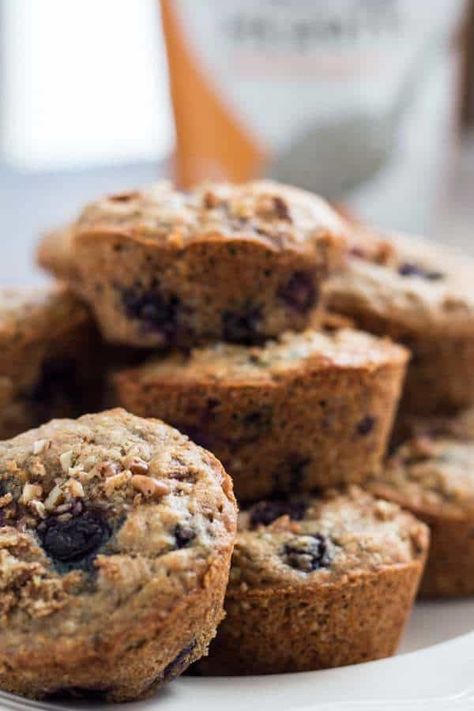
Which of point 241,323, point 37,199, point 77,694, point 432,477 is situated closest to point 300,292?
point 241,323

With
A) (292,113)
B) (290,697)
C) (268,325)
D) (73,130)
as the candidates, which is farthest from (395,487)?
(73,130)

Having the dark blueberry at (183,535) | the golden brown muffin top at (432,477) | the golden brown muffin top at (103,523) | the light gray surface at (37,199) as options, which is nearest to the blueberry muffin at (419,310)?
the golden brown muffin top at (432,477)

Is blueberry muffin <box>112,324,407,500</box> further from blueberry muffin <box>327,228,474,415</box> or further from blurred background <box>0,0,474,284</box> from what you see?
blurred background <box>0,0,474,284</box>

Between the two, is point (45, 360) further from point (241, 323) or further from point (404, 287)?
point (404, 287)

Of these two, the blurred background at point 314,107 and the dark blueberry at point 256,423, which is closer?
the dark blueberry at point 256,423

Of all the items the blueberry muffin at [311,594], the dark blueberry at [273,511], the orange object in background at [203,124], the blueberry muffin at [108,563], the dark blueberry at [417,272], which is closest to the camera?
the blueberry muffin at [108,563]

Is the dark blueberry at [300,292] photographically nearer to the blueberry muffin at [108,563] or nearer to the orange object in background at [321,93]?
the blueberry muffin at [108,563]
